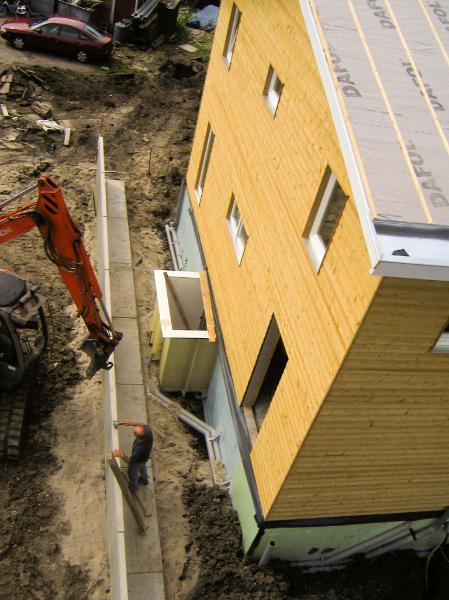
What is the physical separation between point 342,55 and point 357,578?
874 centimetres

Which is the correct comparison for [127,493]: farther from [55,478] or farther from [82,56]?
[82,56]

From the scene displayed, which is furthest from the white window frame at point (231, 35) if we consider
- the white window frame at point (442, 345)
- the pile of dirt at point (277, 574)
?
the pile of dirt at point (277, 574)

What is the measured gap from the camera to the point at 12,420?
11.8m

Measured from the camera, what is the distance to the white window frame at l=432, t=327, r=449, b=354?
774 cm

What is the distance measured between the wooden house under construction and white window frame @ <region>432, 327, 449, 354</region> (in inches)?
1.2

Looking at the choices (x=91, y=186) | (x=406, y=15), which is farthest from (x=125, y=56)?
(x=406, y=15)

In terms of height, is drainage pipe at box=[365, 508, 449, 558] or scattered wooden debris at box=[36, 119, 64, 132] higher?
scattered wooden debris at box=[36, 119, 64, 132]

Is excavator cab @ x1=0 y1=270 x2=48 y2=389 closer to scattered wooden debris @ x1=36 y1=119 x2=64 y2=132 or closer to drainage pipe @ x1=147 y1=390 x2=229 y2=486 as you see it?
drainage pipe @ x1=147 y1=390 x2=229 y2=486

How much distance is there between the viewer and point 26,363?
1210 centimetres

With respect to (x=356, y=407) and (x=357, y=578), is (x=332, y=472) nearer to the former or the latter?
(x=356, y=407)

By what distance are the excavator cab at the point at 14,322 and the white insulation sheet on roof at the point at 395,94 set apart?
7.45 m

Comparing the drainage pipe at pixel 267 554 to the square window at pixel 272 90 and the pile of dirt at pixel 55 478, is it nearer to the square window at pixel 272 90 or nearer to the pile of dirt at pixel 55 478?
the pile of dirt at pixel 55 478

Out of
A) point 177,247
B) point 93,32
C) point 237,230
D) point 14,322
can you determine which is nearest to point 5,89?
point 93,32

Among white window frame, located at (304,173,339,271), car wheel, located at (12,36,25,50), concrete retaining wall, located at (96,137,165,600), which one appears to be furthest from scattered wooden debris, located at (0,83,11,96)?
white window frame, located at (304,173,339,271)
